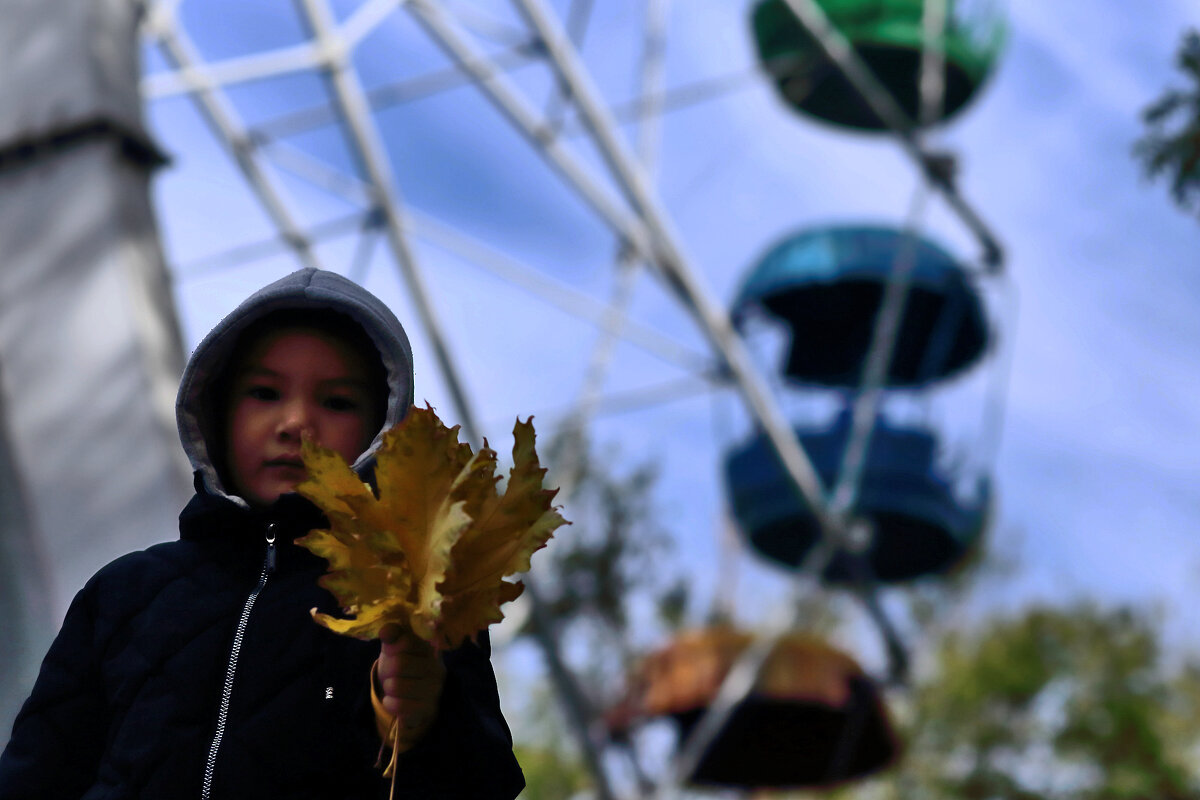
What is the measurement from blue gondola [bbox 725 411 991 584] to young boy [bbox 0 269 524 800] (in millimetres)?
12771

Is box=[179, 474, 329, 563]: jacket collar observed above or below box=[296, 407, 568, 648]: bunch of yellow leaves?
above

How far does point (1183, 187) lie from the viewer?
12.7ft

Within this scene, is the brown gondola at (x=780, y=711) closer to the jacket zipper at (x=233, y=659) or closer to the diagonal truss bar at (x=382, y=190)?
the diagonal truss bar at (x=382, y=190)

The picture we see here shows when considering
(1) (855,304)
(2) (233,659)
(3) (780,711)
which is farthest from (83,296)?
(3) (780,711)

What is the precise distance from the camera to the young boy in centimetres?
201

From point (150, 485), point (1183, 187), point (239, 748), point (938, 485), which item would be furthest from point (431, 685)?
point (938, 485)

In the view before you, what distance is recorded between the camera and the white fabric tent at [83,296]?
16.2 feet

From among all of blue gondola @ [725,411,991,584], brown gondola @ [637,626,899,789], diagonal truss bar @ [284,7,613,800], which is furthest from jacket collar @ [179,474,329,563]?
brown gondola @ [637,626,899,789]

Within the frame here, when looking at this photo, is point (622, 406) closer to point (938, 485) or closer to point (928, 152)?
point (938, 485)

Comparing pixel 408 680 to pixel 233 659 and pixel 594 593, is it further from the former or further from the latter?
pixel 594 593

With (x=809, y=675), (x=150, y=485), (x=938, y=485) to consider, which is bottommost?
(x=809, y=675)

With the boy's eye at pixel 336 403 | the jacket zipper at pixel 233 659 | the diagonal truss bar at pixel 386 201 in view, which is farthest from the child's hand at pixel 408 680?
the diagonal truss bar at pixel 386 201

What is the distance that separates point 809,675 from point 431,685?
46.1 ft

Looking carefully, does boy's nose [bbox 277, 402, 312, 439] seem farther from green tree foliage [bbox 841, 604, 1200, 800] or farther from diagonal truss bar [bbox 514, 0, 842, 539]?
green tree foliage [bbox 841, 604, 1200, 800]
